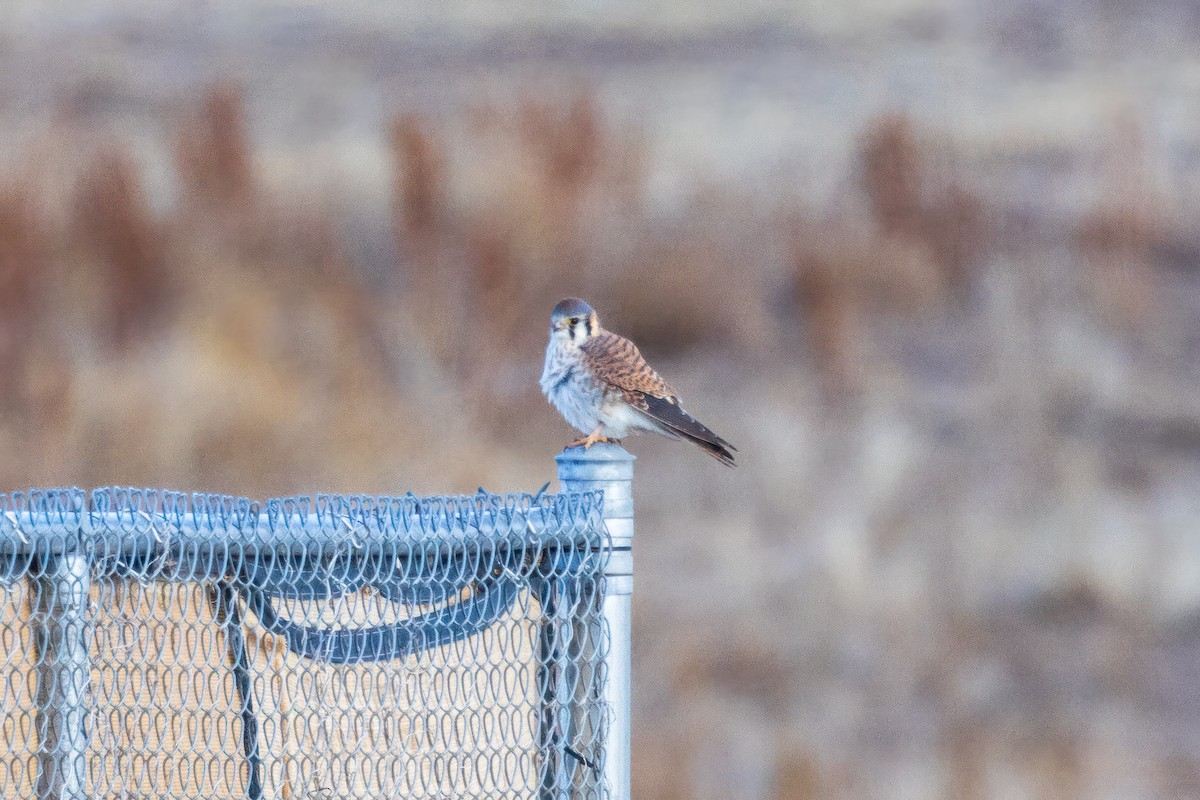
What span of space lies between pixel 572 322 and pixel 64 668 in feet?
8.62

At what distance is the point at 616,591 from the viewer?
2.78 metres

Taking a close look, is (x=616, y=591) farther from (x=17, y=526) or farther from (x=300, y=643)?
(x=17, y=526)

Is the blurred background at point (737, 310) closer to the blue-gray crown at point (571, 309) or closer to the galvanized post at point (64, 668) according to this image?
the blue-gray crown at point (571, 309)

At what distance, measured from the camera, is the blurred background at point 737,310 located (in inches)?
337

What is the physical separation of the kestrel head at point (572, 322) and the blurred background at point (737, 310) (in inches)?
123

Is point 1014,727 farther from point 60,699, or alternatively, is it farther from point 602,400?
point 60,699

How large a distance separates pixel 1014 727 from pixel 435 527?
622 cm

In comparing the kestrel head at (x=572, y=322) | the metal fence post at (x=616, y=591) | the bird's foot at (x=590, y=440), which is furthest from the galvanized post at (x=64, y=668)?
the kestrel head at (x=572, y=322)

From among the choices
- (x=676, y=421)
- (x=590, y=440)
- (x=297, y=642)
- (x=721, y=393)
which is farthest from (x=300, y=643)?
(x=721, y=393)

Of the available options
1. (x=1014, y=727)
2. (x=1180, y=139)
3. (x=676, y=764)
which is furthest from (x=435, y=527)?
(x=1180, y=139)

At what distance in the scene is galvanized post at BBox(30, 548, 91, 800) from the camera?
237 centimetres

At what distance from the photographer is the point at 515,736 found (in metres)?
2.78

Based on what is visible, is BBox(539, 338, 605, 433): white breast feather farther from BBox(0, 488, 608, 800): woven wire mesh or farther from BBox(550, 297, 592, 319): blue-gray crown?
BBox(0, 488, 608, 800): woven wire mesh

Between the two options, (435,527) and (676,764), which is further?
(676,764)
